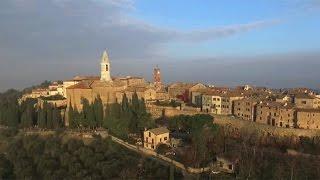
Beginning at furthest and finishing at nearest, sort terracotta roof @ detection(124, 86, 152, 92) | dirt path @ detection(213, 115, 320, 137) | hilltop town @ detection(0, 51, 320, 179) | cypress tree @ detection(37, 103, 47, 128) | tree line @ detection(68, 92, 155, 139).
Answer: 1. terracotta roof @ detection(124, 86, 152, 92)
2. cypress tree @ detection(37, 103, 47, 128)
3. tree line @ detection(68, 92, 155, 139)
4. dirt path @ detection(213, 115, 320, 137)
5. hilltop town @ detection(0, 51, 320, 179)

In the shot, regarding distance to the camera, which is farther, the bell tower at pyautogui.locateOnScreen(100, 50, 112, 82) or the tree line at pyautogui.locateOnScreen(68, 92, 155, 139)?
the bell tower at pyautogui.locateOnScreen(100, 50, 112, 82)

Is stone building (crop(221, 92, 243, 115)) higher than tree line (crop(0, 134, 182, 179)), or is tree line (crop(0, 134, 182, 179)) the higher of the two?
stone building (crop(221, 92, 243, 115))

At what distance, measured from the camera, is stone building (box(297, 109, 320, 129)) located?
31.0 m

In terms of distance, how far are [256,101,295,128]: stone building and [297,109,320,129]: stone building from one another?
69 centimetres

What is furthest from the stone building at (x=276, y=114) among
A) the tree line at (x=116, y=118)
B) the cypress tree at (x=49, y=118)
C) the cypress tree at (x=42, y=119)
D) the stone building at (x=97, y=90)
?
the cypress tree at (x=42, y=119)

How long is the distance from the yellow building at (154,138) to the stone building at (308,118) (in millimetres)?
9353

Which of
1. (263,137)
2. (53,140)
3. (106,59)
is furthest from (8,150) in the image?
(263,137)

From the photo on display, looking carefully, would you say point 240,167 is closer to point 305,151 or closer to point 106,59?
point 305,151

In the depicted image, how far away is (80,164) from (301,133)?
1435 cm

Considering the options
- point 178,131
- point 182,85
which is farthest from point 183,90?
point 178,131

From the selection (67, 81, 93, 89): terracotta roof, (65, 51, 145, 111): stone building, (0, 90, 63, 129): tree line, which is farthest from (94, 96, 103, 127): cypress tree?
(67, 81, 93, 89): terracotta roof

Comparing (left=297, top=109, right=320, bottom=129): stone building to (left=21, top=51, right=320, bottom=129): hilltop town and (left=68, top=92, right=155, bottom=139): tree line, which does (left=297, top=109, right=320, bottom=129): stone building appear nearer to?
(left=21, top=51, right=320, bottom=129): hilltop town

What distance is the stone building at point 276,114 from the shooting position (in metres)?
32.7

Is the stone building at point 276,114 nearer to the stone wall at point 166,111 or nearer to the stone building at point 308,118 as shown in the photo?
the stone building at point 308,118
